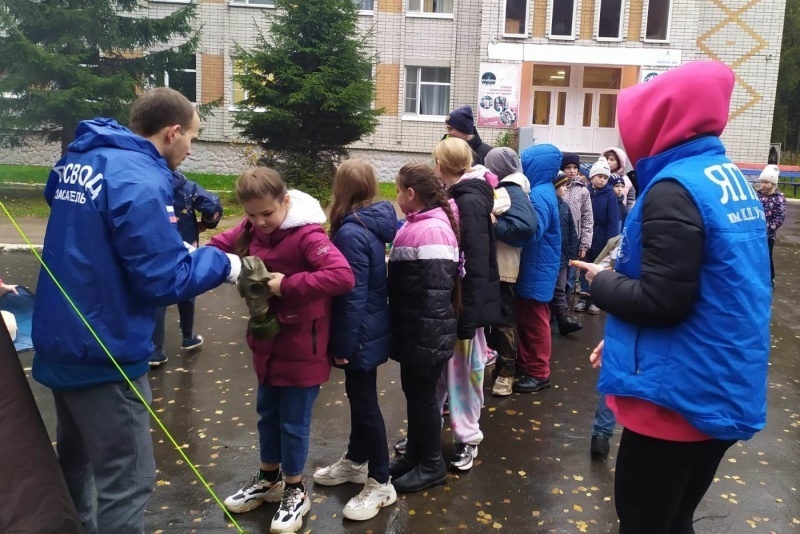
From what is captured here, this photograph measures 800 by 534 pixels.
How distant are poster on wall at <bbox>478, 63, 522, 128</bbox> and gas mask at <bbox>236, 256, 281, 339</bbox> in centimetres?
2047

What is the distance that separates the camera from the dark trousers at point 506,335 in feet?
17.8

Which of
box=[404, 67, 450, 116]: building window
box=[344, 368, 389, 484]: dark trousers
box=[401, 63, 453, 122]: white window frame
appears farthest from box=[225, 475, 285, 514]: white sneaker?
box=[404, 67, 450, 116]: building window

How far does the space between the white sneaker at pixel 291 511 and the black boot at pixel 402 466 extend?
0.66 meters

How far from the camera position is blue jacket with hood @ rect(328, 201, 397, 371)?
3.54 metres

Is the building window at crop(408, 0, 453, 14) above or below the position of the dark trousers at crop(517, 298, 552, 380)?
above

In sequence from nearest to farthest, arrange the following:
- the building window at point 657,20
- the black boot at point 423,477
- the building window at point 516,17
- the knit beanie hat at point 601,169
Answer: the black boot at point 423,477
the knit beanie hat at point 601,169
the building window at point 516,17
the building window at point 657,20

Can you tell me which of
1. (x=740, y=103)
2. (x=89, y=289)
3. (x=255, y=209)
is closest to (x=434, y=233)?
(x=255, y=209)

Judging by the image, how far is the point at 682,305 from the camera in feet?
7.28

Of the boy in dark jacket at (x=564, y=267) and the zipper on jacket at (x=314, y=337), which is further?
the boy in dark jacket at (x=564, y=267)

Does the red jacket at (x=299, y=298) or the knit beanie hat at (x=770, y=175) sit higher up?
the knit beanie hat at (x=770, y=175)

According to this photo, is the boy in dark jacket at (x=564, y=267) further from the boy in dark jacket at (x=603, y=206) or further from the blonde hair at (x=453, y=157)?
the blonde hair at (x=453, y=157)

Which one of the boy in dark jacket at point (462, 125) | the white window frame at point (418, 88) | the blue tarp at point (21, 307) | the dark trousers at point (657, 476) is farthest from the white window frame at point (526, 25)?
the dark trousers at point (657, 476)

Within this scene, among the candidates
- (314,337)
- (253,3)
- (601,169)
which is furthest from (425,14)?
(314,337)

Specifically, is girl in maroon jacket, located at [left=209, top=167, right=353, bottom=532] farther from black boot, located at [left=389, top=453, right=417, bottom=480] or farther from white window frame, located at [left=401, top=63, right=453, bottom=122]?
white window frame, located at [left=401, top=63, right=453, bottom=122]
